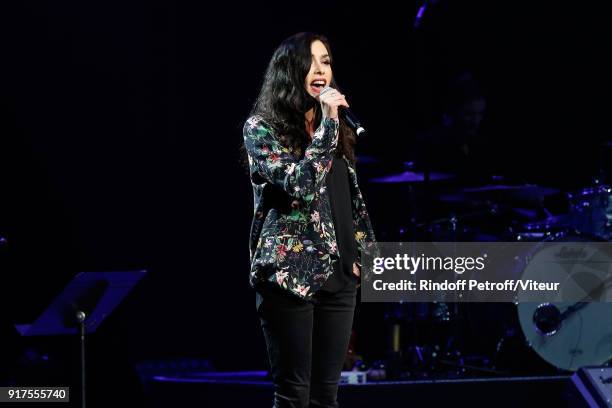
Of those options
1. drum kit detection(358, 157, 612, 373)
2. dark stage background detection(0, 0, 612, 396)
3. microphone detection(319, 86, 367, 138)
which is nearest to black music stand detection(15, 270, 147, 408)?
dark stage background detection(0, 0, 612, 396)

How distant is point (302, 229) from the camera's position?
2.44m

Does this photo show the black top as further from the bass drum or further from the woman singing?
the bass drum

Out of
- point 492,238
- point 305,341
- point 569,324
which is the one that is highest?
point 305,341

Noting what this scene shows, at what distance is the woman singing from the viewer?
239 centimetres

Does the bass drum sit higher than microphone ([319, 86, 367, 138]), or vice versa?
microphone ([319, 86, 367, 138])

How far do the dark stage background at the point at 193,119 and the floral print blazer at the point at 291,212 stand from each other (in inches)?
76.0

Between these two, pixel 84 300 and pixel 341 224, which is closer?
pixel 341 224

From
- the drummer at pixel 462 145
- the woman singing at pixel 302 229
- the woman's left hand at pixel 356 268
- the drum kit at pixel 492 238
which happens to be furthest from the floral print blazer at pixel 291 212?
the drummer at pixel 462 145

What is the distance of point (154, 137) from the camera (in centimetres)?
504

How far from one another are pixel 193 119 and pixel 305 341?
298 cm

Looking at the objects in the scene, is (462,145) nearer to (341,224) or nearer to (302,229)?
(341,224)

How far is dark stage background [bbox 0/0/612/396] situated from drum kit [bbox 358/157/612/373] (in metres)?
0.33

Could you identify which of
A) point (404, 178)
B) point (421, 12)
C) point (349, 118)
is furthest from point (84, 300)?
point (421, 12)

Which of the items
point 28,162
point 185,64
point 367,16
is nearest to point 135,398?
point 28,162
